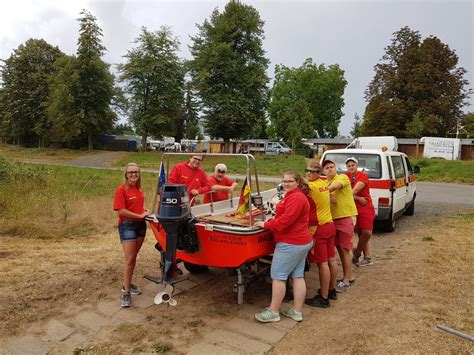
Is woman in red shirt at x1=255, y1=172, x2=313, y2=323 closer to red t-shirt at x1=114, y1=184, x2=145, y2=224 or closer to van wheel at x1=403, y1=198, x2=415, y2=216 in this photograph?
red t-shirt at x1=114, y1=184, x2=145, y2=224

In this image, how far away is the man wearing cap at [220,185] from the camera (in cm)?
596

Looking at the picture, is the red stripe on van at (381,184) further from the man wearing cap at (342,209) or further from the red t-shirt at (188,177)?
the red t-shirt at (188,177)

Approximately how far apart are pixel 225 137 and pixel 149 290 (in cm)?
3441

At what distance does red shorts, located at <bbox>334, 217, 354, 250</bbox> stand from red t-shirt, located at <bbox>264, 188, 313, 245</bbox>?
0.96m

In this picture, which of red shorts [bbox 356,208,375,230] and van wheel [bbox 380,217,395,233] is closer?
red shorts [bbox 356,208,375,230]

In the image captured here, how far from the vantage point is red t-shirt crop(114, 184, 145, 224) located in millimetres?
4340

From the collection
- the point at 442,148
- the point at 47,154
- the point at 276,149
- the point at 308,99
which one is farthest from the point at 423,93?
the point at 47,154

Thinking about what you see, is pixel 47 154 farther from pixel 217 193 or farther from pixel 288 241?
pixel 288 241

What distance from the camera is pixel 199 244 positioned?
13.9 ft

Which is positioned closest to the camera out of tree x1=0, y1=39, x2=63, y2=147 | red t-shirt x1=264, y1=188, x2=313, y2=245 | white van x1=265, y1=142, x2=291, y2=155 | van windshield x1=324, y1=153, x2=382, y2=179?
red t-shirt x1=264, y1=188, x2=313, y2=245

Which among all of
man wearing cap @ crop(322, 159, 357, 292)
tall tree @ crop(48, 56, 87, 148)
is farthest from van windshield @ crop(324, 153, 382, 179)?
tall tree @ crop(48, 56, 87, 148)

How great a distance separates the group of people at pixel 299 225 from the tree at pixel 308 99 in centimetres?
4406

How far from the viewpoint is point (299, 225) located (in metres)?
4.02

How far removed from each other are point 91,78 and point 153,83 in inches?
235
